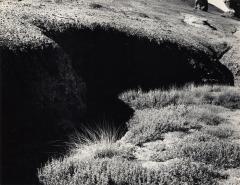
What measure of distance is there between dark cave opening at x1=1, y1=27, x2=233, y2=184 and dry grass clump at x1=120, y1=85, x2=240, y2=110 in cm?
38

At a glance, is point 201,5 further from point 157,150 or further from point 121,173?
point 121,173

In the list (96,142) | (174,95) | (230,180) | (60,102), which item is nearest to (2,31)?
(60,102)

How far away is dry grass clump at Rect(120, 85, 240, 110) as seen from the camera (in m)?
10.3

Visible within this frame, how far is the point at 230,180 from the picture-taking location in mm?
6730

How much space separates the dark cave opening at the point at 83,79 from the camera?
7504mm

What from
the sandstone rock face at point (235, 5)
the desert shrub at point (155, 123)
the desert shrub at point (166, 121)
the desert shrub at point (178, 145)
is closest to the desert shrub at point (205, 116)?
the desert shrub at point (166, 121)

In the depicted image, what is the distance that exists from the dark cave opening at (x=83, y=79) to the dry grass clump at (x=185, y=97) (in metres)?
0.38

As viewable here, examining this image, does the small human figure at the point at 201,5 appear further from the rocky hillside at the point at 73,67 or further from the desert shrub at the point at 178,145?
the desert shrub at the point at 178,145

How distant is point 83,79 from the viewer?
10.3 metres

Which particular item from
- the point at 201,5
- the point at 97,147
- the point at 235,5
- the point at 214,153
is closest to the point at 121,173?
the point at 97,147

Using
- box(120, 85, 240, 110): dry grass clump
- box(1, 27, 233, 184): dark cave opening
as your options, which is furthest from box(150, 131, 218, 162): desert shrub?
box(120, 85, 240, 110): dry grass clump

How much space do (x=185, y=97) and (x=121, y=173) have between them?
492 cm

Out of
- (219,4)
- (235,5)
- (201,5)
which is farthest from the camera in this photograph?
(219,4)

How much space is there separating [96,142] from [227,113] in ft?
13.7
